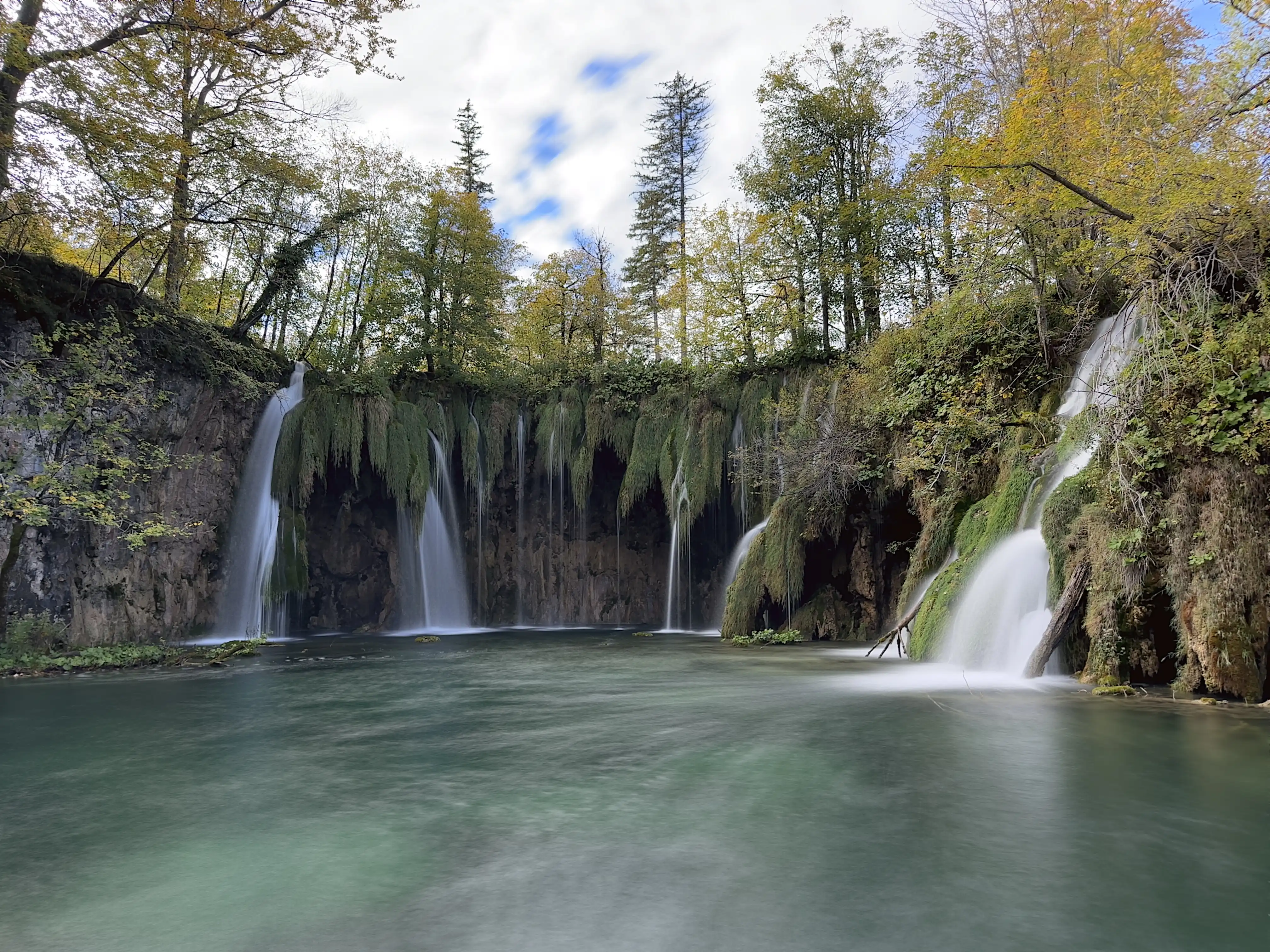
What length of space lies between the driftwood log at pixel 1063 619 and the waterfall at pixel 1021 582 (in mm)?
182

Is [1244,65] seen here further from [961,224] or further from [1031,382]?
[961,224]

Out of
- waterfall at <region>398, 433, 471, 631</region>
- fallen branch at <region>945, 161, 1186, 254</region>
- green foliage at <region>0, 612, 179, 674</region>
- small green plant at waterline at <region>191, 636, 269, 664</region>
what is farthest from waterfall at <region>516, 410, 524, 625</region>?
fallen branch at <region>945, 161, 1186, 254</region>

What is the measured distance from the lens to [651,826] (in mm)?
4098

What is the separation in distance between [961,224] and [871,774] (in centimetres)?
1237

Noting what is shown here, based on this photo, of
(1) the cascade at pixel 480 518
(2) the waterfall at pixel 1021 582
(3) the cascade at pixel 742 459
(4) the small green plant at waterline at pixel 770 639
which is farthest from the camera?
(1) the cascade at pixel 480 518

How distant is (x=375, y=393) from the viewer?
799 inches

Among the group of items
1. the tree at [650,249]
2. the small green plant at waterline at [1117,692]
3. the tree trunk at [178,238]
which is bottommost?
the small green plant at waterline at [1117,692]

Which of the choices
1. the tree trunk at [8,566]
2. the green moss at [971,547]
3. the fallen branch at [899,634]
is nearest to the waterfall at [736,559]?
the fallen branch at [899,634]

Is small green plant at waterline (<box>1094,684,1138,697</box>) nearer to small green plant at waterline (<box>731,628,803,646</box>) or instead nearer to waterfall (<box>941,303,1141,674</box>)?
waterfall (<box>941,303,1141,674</box>)

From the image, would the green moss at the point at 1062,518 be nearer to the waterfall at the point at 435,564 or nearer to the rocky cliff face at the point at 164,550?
the rocky cliff face at the point at 164,550

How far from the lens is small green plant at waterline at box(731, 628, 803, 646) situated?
14297 mm

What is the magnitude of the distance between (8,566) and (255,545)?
6.33m

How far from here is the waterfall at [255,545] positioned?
1766 centimetres

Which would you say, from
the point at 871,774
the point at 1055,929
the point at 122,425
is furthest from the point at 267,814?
the point at 122,425
